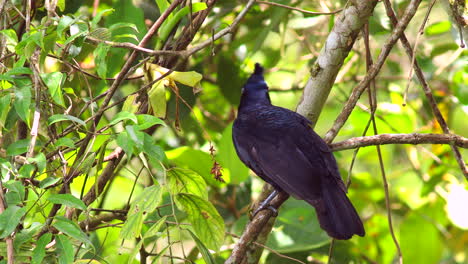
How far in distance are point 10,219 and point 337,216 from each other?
1.21 meters

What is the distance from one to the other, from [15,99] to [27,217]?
354mm

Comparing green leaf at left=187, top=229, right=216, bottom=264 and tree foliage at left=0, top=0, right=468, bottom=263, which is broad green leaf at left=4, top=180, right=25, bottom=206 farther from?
green leaf at left=187, top=229, right=216, bottom=264

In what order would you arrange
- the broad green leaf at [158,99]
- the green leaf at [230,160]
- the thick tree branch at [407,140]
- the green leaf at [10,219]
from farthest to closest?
1. the green leaf at [230,160]
2. the thick tree branch at [407,140]
3. the broad green leaf at [158,99]
4. the green leaf at [10,219]

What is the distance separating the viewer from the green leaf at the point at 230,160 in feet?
10.2

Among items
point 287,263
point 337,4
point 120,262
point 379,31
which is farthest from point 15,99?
point 337,4

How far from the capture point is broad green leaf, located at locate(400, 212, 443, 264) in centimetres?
362

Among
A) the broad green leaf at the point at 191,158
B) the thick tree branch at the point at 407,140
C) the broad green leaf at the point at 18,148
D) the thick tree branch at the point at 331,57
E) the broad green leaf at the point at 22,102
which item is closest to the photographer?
the broad green leaf at the point at 22,102

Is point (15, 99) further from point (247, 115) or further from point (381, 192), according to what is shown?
point (381, 192)

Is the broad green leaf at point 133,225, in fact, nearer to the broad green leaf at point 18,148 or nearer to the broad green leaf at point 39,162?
the broad green leaf at point 39,162

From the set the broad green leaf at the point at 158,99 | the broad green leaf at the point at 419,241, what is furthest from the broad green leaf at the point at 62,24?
the broad green leaf at the point at 419,241

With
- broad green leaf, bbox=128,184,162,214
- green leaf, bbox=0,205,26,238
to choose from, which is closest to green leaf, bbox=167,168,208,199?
broad green leaf, bbox=128,184,162,214

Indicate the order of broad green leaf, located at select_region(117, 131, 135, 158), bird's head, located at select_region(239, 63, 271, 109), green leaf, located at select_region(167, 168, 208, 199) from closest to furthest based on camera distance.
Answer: broad green leaf, located at select_region(117, 131, 135, 158) < green leaf, located at select_region(167, 168, 208, 199) < bird's head, located at select_region(239, 63, 271, 109)

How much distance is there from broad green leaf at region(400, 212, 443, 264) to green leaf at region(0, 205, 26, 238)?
2.50 m

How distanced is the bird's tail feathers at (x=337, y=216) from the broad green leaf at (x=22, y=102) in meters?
1.12
